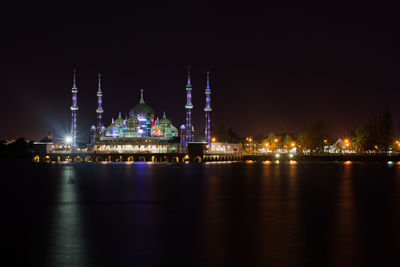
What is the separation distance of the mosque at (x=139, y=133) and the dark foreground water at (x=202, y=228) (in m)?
103

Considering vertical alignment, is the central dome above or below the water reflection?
above

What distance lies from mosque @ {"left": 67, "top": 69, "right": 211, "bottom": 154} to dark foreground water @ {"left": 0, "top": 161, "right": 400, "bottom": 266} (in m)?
103

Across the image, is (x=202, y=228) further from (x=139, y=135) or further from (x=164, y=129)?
(x=164, y=129)

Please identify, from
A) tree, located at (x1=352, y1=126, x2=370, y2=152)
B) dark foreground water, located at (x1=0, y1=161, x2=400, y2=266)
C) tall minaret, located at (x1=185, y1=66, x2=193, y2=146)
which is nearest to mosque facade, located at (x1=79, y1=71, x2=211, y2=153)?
tall minaret, located at (x1=185, y1=66, x2=193, y2=146)

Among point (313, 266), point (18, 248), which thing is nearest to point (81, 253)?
point (18, 248)

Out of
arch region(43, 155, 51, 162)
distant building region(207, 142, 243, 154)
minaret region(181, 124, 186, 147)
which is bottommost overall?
arch region(43, 155, 51, 162)

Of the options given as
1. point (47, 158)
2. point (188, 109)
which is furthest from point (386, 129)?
point (47, 158)

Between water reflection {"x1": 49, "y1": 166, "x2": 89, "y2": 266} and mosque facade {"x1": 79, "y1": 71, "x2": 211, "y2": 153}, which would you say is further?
mosque facade {"x1": 79, "y1": 71, "x2": 211, "y2": 153}

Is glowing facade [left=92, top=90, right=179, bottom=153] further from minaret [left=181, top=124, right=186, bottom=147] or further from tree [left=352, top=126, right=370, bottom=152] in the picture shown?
tree [left=352, top=126, right=370, bottom=152]

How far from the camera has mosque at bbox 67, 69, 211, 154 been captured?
150050mm

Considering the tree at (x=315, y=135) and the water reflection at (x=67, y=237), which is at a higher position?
the tree at (x=315, y=135)

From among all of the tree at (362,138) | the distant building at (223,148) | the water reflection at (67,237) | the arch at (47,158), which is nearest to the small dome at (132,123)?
the distant building at (223,148)

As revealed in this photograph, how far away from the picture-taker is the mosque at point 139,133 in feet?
492

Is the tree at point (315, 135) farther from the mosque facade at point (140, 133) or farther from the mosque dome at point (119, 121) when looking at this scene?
the mosque dome at point (119, 121)
